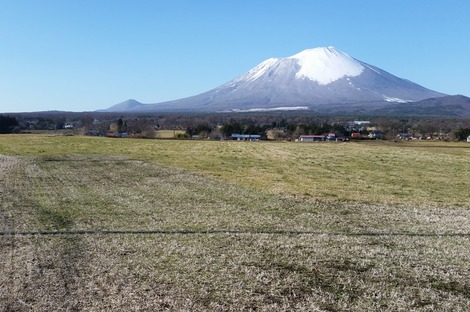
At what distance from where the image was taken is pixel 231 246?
9789mm

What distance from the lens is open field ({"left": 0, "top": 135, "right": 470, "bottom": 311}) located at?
6980 millimetres

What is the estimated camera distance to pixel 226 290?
7.22m

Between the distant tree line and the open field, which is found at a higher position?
the distant tree line

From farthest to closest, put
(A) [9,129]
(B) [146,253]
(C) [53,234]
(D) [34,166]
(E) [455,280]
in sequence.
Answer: (A) [9,129]
(D) [34,166]
(C) [53,234]
(B) [146,253]
(E) [455,280]

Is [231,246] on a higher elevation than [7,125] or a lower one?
lower

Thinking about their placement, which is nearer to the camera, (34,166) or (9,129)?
(34,166)

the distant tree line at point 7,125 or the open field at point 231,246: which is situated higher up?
the distant tree line at point 7,125

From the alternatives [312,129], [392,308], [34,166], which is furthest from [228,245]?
[312,129]

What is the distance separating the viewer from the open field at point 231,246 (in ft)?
22.9

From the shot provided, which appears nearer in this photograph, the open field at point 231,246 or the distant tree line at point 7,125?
the open field at point 231,246

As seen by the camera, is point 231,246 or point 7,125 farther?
point 7,125

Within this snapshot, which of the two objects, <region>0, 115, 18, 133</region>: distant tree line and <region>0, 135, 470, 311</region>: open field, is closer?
<region>0, 135, 470, 311</region>: open field

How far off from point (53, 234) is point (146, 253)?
2.71 meters

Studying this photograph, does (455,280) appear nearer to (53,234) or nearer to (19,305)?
(19,305)
